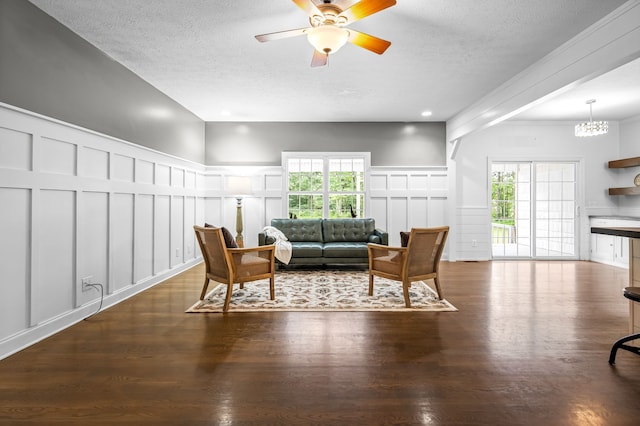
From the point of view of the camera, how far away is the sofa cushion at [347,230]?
5.69 m

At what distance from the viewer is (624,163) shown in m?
5.94

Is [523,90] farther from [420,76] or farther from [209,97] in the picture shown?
[209,97]

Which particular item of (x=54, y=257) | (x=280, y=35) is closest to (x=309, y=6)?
(x=280, y=35)

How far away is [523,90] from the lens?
3.90m

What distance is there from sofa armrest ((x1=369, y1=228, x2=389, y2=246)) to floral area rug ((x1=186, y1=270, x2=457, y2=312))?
77 centimetres

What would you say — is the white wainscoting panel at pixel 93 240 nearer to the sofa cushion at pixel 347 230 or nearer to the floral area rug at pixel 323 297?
the floral area rug at pixel 323 297

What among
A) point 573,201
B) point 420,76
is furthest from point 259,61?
point 573,201

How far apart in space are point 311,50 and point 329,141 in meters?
3.07

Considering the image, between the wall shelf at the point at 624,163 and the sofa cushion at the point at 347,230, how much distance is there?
192 inches

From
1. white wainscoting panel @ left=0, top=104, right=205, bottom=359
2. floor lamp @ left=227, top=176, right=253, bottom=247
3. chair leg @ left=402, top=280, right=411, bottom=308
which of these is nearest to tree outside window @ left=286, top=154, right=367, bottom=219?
floor lamp @ left=227, top=176, right=253, bottom=247

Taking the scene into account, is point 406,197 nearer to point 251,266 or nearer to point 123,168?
point 251,266

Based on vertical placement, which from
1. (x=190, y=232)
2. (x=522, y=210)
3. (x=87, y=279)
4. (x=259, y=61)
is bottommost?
(x=87, y=279)

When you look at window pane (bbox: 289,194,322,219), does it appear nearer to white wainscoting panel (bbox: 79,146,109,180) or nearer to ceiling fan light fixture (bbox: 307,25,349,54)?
white wainscoting panel (bbox: 79,146,109,180)

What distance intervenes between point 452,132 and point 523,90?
2.22 metres
